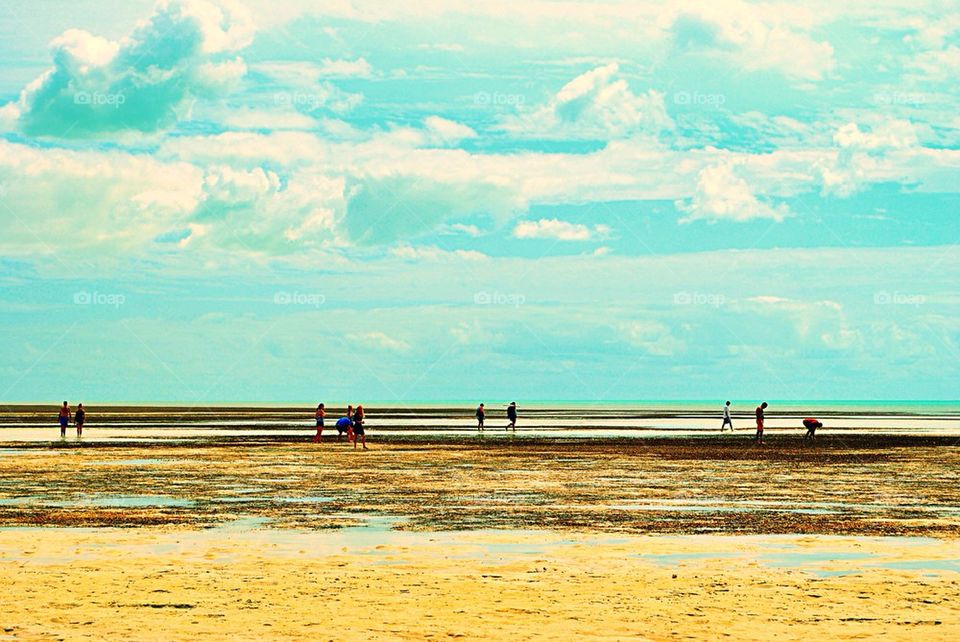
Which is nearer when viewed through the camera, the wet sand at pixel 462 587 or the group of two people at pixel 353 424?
the wet sand at pixel 462 587

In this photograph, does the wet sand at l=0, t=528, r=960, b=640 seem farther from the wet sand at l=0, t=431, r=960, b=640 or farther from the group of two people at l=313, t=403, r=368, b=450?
the group of two people at l=313, t=403, r=368, b=450

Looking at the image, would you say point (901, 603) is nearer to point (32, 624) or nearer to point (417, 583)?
point (417, 583)

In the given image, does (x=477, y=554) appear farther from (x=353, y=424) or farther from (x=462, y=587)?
(x=353, y=424)

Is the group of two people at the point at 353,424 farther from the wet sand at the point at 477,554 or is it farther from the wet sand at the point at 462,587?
the wet sand at the point at 462,587

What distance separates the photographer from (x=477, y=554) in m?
18.1

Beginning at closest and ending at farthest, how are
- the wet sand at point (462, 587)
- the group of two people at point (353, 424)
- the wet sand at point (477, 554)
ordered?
the wet sand at point (462, 587), the wet sand at point (477, 554), the group of two people at point (353, 424)

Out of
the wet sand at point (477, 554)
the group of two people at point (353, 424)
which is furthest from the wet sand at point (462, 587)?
the group of two people at point (353, 424)

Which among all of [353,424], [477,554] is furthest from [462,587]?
[353,424]

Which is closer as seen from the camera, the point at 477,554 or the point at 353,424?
the point at 477,554

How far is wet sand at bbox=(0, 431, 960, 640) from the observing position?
42.6 feet

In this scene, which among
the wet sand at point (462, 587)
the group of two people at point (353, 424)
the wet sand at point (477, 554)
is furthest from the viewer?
the group of two people at point (353, 424)

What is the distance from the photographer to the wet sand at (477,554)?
1299cm

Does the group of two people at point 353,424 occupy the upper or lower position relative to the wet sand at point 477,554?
upper

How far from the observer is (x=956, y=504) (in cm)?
2628
